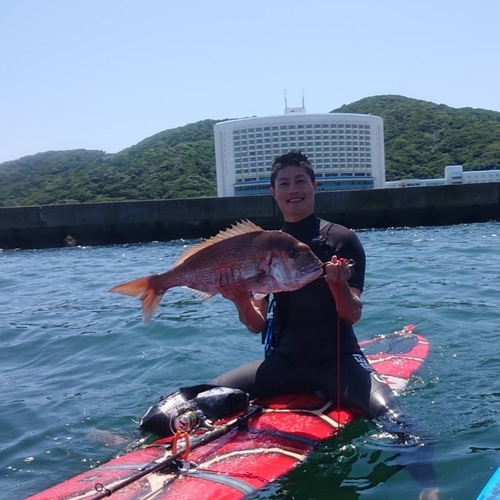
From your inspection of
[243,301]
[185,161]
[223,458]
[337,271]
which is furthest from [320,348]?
[185,161]

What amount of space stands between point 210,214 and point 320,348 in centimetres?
2035

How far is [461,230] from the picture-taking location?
2150 centimetres

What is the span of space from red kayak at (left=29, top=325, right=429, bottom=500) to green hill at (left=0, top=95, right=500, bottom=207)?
2307 inches

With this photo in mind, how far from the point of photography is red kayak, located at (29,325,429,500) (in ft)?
12.1

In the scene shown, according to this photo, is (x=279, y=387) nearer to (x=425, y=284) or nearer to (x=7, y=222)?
(x=425, y=284)

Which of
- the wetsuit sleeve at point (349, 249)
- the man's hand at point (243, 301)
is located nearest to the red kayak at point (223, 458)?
the man's hand at point (243, 301)

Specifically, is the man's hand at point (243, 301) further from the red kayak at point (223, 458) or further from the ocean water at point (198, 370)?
the ocean water at point (198, 370)

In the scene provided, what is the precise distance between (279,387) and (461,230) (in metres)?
18.0

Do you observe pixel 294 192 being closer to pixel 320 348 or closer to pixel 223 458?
pixel 320 348

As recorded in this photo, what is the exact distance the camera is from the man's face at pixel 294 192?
15.0 feet

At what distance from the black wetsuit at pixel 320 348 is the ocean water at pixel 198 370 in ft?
0.89

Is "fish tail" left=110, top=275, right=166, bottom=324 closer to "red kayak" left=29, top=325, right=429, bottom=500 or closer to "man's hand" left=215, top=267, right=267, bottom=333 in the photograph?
"man's hand" left=215, top=267, right=267, bottom=333

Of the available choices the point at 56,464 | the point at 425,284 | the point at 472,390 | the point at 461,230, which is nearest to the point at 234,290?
the point at 56,464

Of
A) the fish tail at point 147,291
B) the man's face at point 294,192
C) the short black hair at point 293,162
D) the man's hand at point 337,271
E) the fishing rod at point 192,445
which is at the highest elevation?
the short black hair at point 293,162
